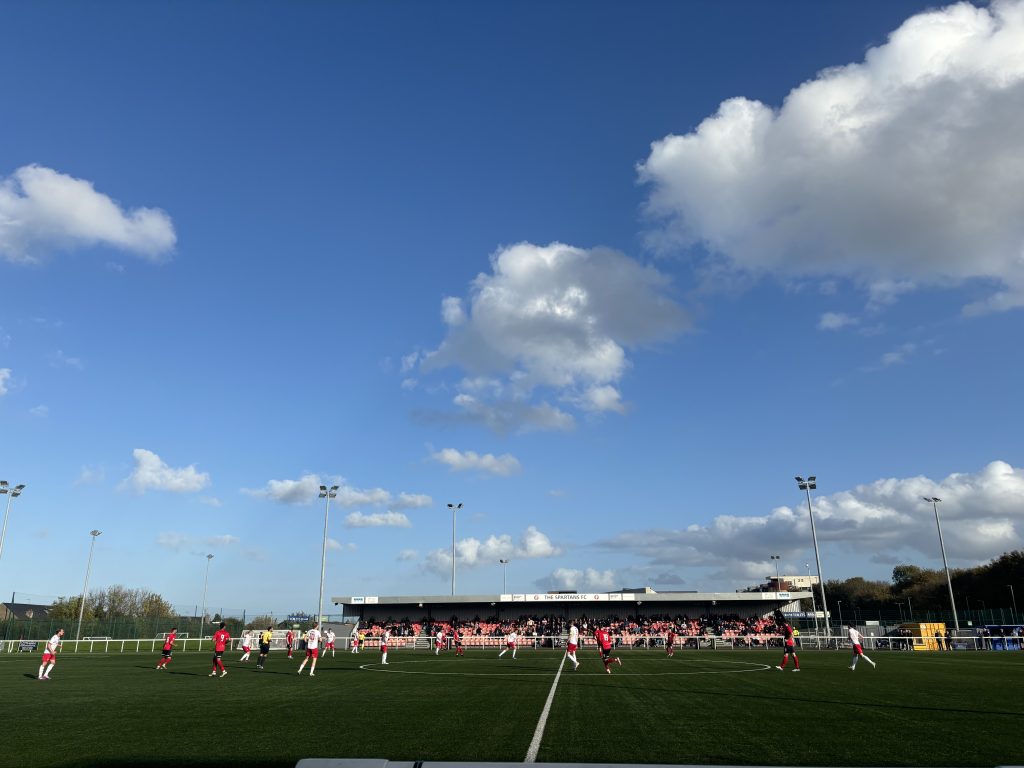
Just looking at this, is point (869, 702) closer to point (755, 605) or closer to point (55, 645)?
point (55, 645)

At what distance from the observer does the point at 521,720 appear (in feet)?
42.5

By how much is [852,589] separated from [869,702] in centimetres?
16720

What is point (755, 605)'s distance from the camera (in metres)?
71.5

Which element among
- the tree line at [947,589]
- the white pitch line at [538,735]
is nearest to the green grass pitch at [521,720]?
the white pitch line at [538,735]

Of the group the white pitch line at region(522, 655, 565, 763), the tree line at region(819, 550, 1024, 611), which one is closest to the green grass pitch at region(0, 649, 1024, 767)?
the white pitch line at region(522, 655, 565, 763)

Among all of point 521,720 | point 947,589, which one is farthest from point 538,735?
point 947,589

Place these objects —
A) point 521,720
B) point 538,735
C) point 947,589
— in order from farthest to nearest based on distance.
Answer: point 947,589 → point 521,720 → point 538,735

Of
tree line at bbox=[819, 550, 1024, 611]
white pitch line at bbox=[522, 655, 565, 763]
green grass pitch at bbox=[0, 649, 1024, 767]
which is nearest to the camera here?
white pitch line at bbox=[522, 655, 565, 763]

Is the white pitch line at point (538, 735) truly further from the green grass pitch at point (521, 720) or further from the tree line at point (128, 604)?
the tree line at point (128, 604)

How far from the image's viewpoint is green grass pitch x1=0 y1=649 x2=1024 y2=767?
970 cm

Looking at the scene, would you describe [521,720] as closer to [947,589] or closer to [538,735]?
[538,735]

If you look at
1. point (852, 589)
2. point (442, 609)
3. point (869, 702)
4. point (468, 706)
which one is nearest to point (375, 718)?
point (468, 706)

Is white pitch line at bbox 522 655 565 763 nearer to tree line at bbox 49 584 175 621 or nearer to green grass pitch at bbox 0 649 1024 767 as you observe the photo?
green grass pitch at bbox 0 649 1024 767

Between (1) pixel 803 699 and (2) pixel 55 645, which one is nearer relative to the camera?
(1) pixel 803 699
